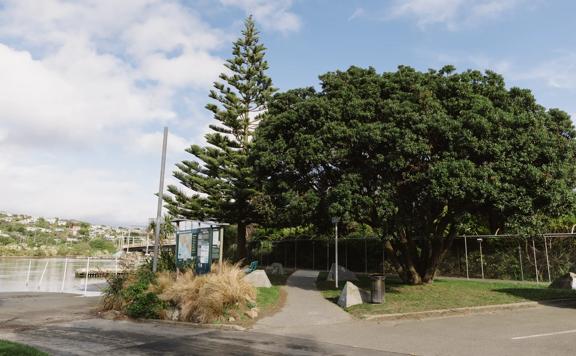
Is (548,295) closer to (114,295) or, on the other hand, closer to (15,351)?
(114,295)

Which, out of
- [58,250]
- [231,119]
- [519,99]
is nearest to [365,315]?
[519,99]

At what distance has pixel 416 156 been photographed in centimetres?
1386

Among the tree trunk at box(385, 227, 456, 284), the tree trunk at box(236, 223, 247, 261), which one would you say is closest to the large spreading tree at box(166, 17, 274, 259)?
the tree trunk at box(236, 223, 247, 261)

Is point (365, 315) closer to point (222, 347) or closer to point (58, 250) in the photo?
point (222, 347)

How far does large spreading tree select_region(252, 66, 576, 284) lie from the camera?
12.9 metres

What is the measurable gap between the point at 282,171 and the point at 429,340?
925 cm

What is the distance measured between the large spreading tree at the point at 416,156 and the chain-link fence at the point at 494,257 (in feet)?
13.8

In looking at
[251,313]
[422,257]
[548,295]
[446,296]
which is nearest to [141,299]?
[251,313]

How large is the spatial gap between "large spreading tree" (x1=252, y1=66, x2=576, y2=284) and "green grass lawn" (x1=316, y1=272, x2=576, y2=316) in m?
1.68

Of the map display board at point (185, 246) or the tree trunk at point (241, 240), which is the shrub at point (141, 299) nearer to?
the map display board at point (185, 246)

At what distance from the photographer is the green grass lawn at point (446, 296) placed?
11.8 metres

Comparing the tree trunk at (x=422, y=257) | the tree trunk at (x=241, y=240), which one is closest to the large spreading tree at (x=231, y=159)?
the tree trunk at (x=241, y=240)

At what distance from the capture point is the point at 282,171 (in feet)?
53.9

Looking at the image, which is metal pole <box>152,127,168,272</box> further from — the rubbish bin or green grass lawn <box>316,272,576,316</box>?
the rubbish bin
